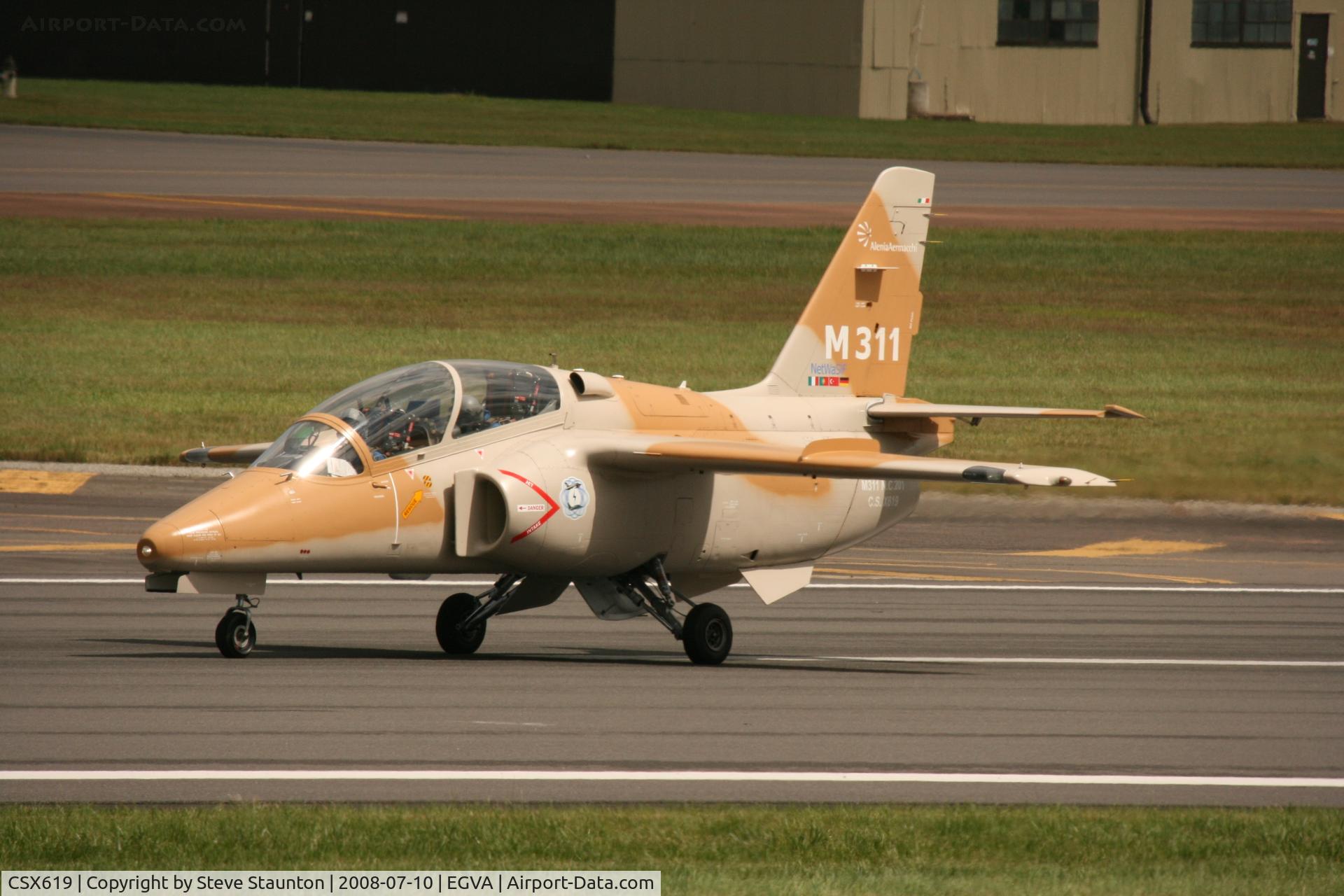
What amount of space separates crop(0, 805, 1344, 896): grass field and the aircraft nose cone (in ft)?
11.1

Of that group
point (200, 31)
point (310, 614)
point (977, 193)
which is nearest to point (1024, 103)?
point (977, 193)

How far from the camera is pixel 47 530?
70.6 ft

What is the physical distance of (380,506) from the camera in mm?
14383

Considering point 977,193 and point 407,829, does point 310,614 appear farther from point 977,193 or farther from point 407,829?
point 977,193

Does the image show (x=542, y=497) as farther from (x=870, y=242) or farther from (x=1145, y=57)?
(x=1145, y=57)

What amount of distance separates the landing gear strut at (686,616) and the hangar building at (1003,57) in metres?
54.6

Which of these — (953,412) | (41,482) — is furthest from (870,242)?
(41,482)

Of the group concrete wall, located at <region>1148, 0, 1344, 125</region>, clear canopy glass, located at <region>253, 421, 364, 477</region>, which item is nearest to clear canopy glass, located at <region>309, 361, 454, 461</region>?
clear canopy glass, located at <region>253, 421, 364, 477</region>

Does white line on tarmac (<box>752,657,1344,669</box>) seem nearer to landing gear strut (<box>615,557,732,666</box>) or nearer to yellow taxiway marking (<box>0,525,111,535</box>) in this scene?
landing gear strut (<box>615,557,732,666</box>)

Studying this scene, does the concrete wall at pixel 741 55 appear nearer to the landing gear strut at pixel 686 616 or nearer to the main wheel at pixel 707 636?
the landing gear strut at pixel 686 616

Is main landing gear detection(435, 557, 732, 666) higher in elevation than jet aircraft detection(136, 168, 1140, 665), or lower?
lower

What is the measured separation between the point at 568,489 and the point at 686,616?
1.58 meters

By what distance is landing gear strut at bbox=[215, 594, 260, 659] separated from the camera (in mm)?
14617

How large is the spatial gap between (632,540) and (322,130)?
164ft
